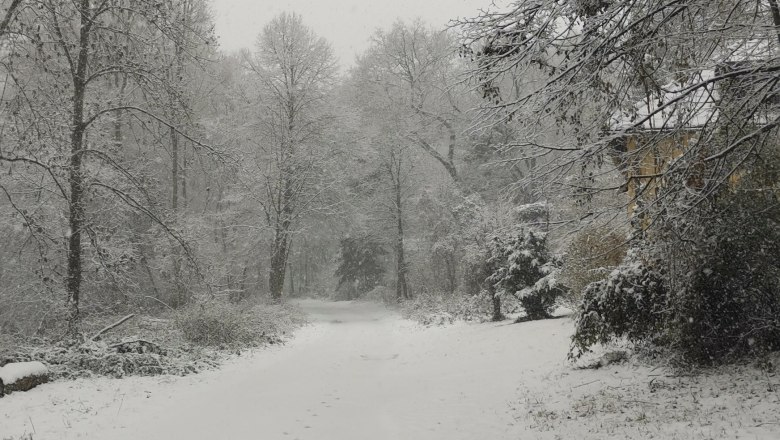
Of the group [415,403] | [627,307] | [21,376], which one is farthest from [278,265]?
[627,307]

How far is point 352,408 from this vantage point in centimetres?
757

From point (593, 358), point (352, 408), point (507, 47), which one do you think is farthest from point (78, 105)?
point (593, 358)

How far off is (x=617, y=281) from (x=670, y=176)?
287 centimetres

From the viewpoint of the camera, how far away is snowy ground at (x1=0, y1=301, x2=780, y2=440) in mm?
5750

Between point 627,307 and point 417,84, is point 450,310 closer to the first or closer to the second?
point 627,307

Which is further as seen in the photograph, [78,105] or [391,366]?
[391,366]

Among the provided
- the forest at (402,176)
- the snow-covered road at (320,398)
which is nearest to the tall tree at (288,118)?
the forest at (402,176)

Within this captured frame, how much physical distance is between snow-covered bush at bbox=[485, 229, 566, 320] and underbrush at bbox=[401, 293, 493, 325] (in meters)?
1.55

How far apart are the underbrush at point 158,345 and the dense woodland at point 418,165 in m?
0.44

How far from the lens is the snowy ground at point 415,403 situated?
575 cm

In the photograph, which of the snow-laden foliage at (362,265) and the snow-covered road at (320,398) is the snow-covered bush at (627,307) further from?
the snow-laden foliage at (362,265)

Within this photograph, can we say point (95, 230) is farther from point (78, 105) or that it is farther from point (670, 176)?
point (670, 176)

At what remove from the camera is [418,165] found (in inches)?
1139

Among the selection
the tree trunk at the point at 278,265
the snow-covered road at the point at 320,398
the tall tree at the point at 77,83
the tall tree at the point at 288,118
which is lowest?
the snow-covered road at the point at 320,398
